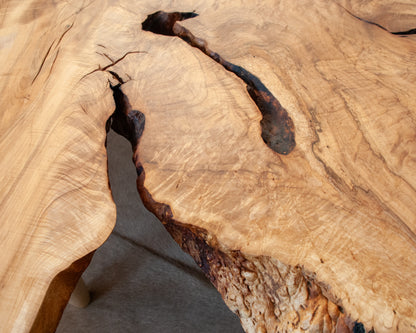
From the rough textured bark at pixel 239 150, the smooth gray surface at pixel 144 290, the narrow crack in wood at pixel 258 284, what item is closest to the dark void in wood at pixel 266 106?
the rough textured bark at pixel 239 150

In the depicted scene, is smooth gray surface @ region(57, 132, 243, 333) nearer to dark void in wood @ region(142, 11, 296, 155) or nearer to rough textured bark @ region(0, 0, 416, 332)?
rough textured bark @ region(0, 0, 416, 332)

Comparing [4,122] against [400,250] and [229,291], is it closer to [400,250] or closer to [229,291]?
[229,291]

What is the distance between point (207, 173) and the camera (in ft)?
2.11

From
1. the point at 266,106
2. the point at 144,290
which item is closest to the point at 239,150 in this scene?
the point at 266,106

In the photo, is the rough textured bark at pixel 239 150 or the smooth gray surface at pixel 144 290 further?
the smooth gray surface at pixel 144 290

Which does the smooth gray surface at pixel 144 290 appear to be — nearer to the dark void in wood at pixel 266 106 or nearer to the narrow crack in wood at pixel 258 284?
the narrow crack in wood at pixel 258 284

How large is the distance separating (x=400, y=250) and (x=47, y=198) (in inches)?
19.6

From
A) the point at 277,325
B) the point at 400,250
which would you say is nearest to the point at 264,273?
the point at 277,325

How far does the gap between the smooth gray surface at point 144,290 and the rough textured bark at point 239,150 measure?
523mm

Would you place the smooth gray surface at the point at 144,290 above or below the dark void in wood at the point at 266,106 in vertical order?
below

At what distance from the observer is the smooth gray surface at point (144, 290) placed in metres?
Answer: 1.16

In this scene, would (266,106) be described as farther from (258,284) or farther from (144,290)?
(144,290)

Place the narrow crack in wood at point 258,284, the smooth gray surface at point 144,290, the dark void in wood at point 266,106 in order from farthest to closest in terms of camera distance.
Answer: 1. the smooth gray surface at point 144,290
2. the dark void in wood at point 266,106
3. the narrow crack in wood at point 258,284

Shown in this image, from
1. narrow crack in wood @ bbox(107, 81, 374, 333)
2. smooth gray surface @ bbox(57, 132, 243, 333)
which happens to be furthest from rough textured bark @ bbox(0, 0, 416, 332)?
smooth gray surface @ bbox(57, 132, 243, 333)
